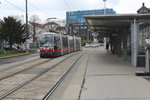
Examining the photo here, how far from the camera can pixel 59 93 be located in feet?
32.4

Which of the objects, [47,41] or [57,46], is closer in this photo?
[47,41]

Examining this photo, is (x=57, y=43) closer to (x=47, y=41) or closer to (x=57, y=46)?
(x=57, y=46)

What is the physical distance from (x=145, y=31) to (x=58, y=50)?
11686 mm

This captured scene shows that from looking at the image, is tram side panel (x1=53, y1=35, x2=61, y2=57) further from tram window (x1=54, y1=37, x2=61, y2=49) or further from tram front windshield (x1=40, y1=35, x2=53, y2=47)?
tram front windshield (x1=40, y1=35, x2=53, y2=47)

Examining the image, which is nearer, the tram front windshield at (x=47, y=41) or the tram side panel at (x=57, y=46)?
the tram front windshield at (x=47, y=41)

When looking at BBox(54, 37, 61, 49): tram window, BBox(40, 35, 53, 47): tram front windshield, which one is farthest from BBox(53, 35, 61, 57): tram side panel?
BBox(40, 35, 53, 47): tram front windshield

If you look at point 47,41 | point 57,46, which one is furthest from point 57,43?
point 47,41

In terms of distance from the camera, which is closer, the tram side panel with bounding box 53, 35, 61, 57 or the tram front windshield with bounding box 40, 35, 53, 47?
the tram front windshield with bounding box 40, 35, 53, 47

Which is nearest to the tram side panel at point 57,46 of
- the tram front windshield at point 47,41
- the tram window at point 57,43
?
the tram window at point 57,43

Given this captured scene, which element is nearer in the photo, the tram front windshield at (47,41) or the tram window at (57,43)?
the tram front windshield at (47,41)

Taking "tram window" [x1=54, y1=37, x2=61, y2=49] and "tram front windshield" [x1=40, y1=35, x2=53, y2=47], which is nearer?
"tram front windshield" [x1=40, y1=35, x2=53, y2=47]

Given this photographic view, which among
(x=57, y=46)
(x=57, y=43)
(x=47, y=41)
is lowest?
(x=57, y=46)

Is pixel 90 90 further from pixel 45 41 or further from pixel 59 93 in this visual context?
pixel 45 41

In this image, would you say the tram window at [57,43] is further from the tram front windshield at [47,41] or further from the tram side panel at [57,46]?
the tram front windshield at [47,41]
